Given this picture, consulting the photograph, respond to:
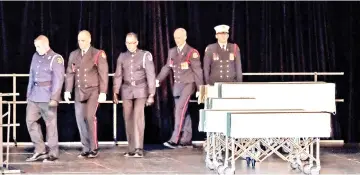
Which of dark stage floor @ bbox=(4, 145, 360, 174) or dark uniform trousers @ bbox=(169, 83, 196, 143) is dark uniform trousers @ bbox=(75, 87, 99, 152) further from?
dark uniform trousers @ bbox=(169, 83, 196, 143)

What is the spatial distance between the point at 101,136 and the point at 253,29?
2.64 metres

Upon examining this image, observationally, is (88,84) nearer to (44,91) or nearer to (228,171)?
(44,91)

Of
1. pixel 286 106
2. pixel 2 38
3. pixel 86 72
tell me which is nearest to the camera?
pixel 286 106

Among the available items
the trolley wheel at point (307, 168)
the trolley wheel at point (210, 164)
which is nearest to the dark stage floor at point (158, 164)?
the trolley wheel at point (210, 164)

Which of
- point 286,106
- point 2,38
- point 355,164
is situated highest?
point 2,38

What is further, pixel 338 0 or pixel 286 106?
pixel 338 0

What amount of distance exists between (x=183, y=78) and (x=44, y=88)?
233cm

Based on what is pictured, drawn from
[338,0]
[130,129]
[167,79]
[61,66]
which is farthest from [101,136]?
[338,0]

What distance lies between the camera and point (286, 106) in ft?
29.7

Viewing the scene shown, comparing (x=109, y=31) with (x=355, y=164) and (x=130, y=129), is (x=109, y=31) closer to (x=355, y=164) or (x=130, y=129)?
(x=130, y=129)

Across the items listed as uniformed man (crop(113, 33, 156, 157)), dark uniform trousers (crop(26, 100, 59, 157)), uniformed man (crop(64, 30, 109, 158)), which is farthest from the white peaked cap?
dark uniform trousers (crop(26, 100, 59, 157))

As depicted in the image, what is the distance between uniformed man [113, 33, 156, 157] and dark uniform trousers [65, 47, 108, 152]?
0.83ft

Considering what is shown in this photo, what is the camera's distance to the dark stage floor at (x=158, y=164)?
8.74 metres

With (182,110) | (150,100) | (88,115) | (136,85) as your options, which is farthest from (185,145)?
(88,115)
